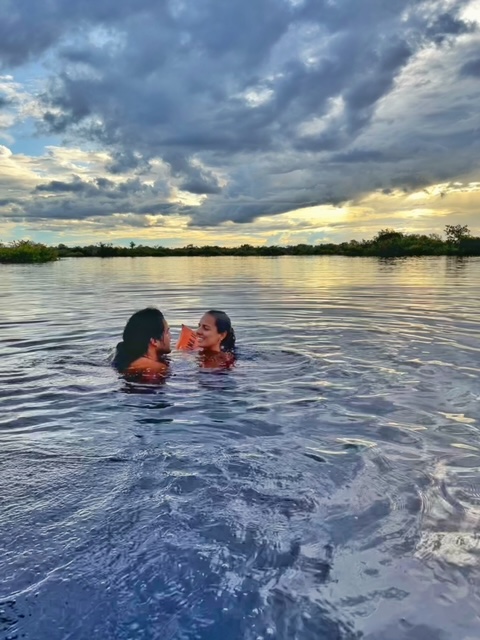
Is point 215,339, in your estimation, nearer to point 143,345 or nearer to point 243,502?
point 143,345

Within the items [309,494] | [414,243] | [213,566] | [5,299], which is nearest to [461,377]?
[309,494]

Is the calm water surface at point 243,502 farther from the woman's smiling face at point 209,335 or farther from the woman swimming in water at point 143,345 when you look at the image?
the woman's smiling face at point 209,335

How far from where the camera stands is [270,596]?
315cm

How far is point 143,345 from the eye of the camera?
29.5 feet

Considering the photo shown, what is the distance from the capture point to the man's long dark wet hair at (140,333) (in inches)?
348

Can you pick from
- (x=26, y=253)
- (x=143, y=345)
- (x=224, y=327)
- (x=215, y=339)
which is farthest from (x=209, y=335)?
(x=26, y=253)

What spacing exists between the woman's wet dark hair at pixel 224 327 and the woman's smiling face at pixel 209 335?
0.05 metres

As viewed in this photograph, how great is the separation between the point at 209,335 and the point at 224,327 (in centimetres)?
32

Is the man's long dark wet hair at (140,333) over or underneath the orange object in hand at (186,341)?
over

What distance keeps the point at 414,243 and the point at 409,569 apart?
100151 millimetres

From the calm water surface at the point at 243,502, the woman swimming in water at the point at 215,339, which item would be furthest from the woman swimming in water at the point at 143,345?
the woman swimming in water at the point at 215,339

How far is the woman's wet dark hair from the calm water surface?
91 centimetres

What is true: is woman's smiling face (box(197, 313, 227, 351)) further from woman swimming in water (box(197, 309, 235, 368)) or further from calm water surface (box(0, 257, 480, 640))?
calm water surface (box(0, 257, 480, 640))

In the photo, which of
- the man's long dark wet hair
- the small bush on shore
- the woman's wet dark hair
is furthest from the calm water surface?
the small bush on shore
